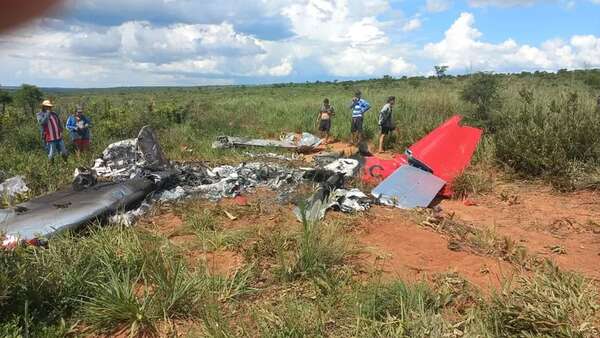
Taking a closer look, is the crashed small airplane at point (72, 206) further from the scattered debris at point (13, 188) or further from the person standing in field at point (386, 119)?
the person standing in field at point (386, 119)

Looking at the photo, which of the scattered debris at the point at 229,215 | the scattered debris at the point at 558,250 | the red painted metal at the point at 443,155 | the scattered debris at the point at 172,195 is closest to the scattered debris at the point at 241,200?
the scattered debris at the point at 229,215

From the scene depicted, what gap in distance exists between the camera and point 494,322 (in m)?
3.04

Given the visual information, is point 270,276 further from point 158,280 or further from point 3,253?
point 3,253

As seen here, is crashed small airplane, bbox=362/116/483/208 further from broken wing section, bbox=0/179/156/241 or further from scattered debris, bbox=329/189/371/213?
broken wing section, bbox=0/179/156/241

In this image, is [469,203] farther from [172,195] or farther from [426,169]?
[172,195]

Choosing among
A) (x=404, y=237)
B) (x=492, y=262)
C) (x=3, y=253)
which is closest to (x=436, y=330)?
(x=492, y=262)

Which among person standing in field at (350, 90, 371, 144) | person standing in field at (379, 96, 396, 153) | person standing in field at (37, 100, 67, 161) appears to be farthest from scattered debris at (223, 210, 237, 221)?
person standing in field at (350, 90, 371, 144)

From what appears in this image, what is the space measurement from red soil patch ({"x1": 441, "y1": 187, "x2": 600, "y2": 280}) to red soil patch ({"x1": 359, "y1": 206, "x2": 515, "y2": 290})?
83 cm

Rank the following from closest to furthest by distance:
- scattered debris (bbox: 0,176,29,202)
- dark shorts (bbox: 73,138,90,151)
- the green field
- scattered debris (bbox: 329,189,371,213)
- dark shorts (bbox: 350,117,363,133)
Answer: the green field → scattered debris (bbox: 329,189,371,213) → scattered debris (bbox: 0,176,29,202) → dark shorts (bbox: 73,138,90,151) → dark shorts (bbox: 350,117,363,133)

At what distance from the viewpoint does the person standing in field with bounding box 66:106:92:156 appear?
9438 mm

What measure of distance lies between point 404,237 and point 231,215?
2.10 m

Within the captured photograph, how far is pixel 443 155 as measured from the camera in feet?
26.3

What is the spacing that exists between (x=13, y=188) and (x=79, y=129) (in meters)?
2.99

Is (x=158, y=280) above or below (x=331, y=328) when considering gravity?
above
